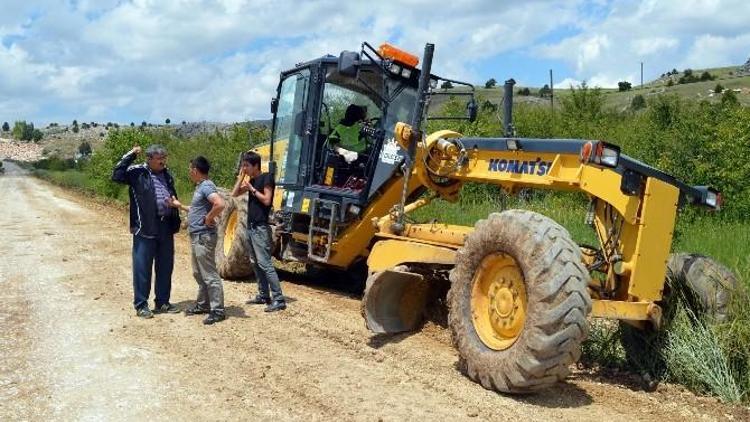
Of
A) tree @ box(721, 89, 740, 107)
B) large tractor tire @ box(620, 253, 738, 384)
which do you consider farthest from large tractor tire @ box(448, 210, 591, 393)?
tree @ box(721, 89, 740, 107)

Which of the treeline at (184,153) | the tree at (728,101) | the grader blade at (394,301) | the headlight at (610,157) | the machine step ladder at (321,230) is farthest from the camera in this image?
the treeline at (184,153)

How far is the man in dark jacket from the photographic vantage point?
7520 mm

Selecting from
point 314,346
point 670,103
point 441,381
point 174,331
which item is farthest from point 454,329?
point 670,103

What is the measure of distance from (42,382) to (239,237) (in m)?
4.38

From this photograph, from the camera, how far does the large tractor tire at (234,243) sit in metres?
9.50

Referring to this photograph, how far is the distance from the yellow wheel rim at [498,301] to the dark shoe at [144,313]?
11.8ft

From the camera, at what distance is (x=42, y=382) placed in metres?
5.30

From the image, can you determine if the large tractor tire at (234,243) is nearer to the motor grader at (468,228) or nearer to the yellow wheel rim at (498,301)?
the motor grader at (468,228)

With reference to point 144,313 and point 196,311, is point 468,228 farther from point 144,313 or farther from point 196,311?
point 144,313

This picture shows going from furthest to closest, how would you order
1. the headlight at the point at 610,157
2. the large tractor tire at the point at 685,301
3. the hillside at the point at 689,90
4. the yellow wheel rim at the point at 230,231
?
1. the hillside at the point at 689,90
2. the yellow wheel rim at the point at 230,231
3. the large tractor tire at the point at 685,301
4. the headlight at the point at 610,157

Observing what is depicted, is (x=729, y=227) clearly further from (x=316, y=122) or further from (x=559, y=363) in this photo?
(x=559, y=363)

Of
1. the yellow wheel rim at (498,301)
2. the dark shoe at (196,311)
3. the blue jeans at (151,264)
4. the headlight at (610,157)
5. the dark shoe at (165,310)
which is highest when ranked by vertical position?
the headlight at (610,157)

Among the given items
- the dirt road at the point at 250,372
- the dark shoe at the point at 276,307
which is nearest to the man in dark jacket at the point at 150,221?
the dirt road at the point at 250,372

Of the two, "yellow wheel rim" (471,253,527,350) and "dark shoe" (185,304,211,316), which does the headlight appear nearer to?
"yellow wheel rim" (471,253,527,350)
